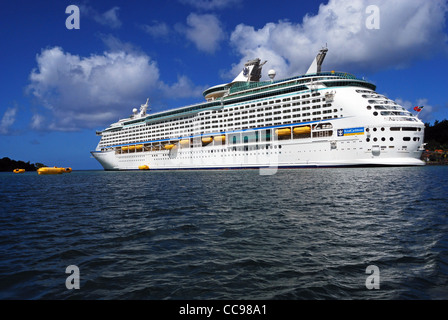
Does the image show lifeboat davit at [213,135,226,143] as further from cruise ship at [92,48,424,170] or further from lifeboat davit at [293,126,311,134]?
lifeboat davit at [293,126,311,134]

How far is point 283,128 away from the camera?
60656mm

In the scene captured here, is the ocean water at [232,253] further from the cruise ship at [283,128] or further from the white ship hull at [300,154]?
the cruise ship at [283,128]

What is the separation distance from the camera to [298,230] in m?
10.3

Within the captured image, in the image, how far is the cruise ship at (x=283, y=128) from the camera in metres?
49.6

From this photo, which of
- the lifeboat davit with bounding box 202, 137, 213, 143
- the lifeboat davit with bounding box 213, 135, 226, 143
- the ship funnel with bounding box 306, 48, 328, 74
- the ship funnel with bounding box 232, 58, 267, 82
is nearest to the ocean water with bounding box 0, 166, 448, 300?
the lifeboat davit with bounding box 213, 135, 226, 143

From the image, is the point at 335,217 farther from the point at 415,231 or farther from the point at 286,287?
the point at 286,287

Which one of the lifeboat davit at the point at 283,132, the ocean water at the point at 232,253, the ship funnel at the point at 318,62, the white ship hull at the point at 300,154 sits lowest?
the ocean water at the point at 232,253

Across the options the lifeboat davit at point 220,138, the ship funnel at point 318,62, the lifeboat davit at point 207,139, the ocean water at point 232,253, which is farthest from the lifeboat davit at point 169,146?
the ocean water at point 232,253

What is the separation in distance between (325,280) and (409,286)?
1.69 meters

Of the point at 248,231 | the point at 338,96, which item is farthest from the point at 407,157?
the point at 248,231

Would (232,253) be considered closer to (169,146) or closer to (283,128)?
(283,128)

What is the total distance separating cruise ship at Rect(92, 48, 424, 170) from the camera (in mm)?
49594

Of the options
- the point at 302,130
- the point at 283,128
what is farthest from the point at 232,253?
the point at 283,128
